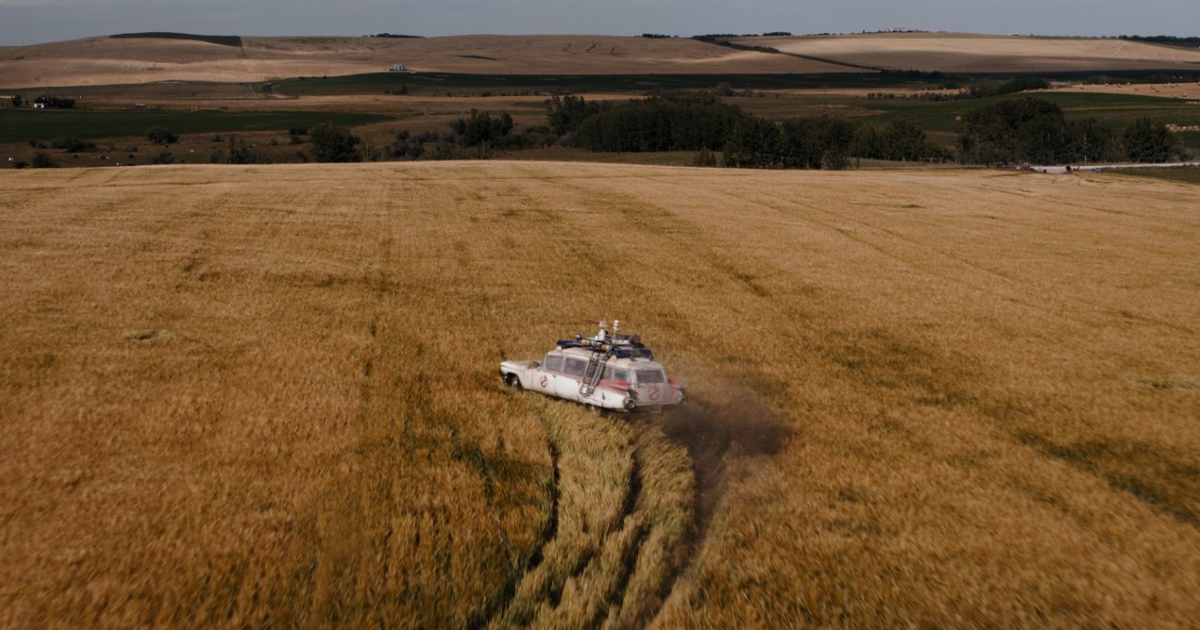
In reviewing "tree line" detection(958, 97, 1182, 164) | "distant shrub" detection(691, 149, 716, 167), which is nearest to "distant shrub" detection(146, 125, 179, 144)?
"distant shrub" detection(691, 149, 716, 167)

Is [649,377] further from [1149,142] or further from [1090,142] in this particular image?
[1090,142]

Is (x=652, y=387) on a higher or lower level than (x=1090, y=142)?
lower

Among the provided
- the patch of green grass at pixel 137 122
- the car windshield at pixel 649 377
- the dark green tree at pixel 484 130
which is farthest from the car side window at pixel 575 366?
the patch of green grass at pixel 137 122

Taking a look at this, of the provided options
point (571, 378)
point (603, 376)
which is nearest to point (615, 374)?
point (603, 376)

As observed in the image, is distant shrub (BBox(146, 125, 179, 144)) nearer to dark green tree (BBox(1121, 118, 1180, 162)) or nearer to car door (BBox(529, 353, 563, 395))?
car door (BBox(529, 353, 563, 395))

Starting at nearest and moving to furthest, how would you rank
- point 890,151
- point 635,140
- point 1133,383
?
point 1133,383, point 890,151, point 635,140

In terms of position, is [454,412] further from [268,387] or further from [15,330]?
[15,330]

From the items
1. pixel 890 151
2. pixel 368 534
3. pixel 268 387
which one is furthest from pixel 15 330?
pixel 890 151
